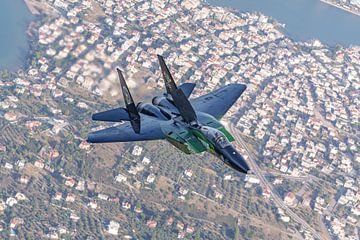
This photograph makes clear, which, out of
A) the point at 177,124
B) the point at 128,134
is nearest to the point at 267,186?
the point at 177,124

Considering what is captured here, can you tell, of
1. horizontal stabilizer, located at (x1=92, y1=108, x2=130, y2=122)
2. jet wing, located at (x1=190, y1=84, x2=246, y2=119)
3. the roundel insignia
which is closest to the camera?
the roundel insignia

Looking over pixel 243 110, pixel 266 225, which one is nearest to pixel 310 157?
pixel 243 110

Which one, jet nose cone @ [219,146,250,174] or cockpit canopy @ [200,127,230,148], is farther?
cockpit canopy @ [200,127,230,148]

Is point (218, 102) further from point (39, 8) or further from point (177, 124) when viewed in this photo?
point (39, 8)

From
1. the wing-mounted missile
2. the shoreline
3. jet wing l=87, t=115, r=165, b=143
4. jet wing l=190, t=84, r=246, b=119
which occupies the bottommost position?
jet wing l=87, t=115, r=165, b=143

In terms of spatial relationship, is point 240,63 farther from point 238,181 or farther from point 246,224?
point 246,224

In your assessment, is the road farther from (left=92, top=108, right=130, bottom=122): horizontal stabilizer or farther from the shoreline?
(left=92, top=108, right=130, bottom=122): horizontal stabilizer

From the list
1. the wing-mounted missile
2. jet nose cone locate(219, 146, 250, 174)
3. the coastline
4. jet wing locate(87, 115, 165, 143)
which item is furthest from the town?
jet nose cone locate(219, 146, 250, 174)
